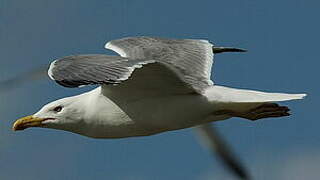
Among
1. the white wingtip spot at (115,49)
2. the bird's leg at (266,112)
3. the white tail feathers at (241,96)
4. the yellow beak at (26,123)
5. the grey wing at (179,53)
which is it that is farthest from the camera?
the white wingtip spot at (115,49)

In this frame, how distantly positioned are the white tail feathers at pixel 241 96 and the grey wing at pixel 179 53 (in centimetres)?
15

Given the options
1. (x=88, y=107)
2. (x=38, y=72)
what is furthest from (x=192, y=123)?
(x=38, y=72)

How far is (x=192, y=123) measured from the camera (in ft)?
40.4

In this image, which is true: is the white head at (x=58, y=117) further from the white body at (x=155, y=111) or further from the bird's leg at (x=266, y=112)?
the bird's leg at (x=266, y=112)

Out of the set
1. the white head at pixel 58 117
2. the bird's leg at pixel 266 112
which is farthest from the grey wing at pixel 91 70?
the bird's leg at pixel 266 112

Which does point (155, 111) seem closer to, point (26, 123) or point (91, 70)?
point (91, 70)

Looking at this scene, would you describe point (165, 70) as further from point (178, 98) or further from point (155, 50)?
point (155, 50)

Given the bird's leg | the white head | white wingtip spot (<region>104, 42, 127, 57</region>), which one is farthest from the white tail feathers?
the white head

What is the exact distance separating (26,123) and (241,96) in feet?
7.79

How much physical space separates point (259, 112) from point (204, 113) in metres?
0.64

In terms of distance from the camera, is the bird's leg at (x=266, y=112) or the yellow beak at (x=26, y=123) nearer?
the bird's leg at (x=266, y=112)

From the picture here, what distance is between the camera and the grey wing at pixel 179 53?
1256cm

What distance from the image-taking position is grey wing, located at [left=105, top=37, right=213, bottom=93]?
12.6 meters

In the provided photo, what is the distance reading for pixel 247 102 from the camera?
11969mm
